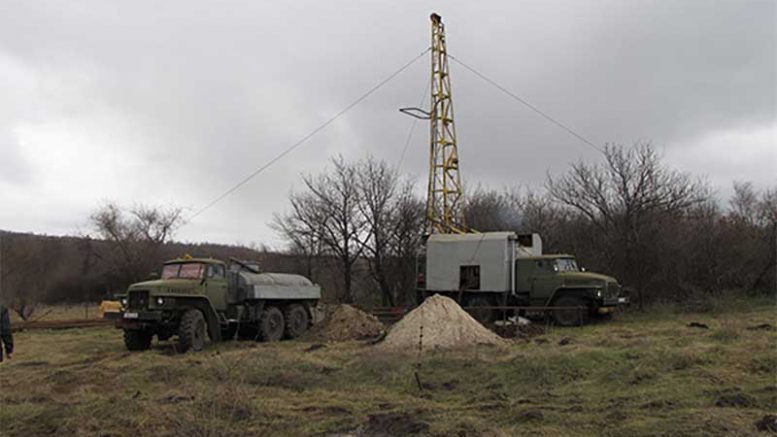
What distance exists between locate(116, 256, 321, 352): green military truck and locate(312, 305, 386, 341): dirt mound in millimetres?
1013

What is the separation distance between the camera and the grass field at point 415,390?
24.2 ft

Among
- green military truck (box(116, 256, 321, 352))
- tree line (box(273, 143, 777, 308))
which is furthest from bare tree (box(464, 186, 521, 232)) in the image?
green military truck (box(116, 256, 321, 352))

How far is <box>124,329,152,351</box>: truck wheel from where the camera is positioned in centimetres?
1540

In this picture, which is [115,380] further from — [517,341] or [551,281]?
[551,281]

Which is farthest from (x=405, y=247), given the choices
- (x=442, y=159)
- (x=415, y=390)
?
(x=415, y=390)

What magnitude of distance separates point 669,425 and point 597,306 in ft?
43.1

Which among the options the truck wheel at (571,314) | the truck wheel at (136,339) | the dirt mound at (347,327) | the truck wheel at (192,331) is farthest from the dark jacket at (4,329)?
the truck wheel at (571,314)

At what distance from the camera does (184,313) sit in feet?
50.3

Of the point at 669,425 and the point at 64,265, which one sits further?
the point at 64,265

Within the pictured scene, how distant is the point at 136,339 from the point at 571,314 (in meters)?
11.9

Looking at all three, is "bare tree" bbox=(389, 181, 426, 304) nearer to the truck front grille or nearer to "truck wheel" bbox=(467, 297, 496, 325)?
"truck wheel" bbox=(467, 297, 496, 325)

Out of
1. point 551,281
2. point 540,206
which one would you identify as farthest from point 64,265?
point 551,281

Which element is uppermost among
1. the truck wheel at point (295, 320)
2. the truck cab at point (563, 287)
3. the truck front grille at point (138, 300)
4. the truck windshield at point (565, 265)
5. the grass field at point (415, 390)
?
the truck windshield at point (565, 265)

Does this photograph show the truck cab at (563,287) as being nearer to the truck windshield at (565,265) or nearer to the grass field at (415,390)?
the truck windshield at (565,265)
